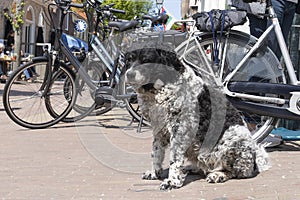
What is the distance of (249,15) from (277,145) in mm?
1384

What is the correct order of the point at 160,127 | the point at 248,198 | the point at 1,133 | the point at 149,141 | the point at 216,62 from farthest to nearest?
the point at 1,133
the point at 149,141
the point at 216,62
the point at 160,127
the point at 248,198

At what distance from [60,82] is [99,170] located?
3056 millimetres

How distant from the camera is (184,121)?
4.08 meters

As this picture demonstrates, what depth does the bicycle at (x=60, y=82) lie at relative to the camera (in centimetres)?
738

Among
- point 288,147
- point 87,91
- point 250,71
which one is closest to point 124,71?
point 250,71

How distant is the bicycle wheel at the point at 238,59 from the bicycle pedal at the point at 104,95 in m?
2.22

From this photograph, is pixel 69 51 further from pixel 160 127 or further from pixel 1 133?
pixel 160 127

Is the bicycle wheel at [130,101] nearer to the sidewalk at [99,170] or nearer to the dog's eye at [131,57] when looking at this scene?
the sidewalk at [99,170]

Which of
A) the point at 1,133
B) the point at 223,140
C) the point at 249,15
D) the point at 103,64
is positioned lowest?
the point at 1,133

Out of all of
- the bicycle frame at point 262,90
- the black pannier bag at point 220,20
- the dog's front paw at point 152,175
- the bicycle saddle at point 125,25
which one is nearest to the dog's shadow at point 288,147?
the bicycle frame at point 262,90

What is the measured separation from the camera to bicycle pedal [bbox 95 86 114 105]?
7.39 metres

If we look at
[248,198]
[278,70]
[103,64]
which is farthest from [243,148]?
[103,64]

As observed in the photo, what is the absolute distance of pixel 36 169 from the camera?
494 cm

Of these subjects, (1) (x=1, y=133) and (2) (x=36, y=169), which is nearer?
(2) (x=36, y=169)
